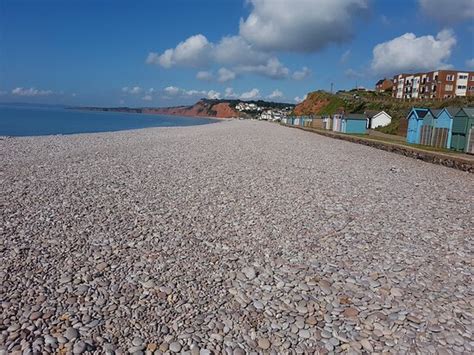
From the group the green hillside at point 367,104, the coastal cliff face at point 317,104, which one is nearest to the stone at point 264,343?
the green hillside at point 367,104

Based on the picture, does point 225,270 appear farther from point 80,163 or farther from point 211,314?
point 80,163

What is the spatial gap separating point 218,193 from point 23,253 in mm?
5645

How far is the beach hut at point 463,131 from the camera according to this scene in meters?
20.0

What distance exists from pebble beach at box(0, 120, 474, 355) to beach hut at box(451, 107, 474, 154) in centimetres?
1155

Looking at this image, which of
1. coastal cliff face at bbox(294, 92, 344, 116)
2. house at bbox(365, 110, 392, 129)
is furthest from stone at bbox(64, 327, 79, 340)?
coastal cliff face at bbox(294, 92, 344, 116)

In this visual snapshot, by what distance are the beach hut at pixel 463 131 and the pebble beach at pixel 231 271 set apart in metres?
11.5

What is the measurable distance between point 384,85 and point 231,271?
150 meters

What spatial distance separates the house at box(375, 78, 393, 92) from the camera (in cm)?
13425

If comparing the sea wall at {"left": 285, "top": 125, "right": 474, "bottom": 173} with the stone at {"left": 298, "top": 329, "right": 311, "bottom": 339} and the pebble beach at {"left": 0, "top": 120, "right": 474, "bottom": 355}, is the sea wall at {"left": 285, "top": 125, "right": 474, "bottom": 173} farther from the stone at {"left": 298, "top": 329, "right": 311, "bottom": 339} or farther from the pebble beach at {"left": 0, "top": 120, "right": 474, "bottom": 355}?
the stone at {"left": 298, "top": 329, "right": 311, "bottom": 339}

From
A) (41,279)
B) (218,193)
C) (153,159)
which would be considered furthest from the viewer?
(153,159)

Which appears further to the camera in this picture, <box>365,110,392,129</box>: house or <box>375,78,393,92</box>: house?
<box>375,78,393,92</box>: house

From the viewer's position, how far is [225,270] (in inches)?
208

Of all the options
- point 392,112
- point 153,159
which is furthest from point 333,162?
point 392,112

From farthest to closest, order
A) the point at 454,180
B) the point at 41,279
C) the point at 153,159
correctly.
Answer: the point at 153,159, the point at 454,180, the point at 41,279
